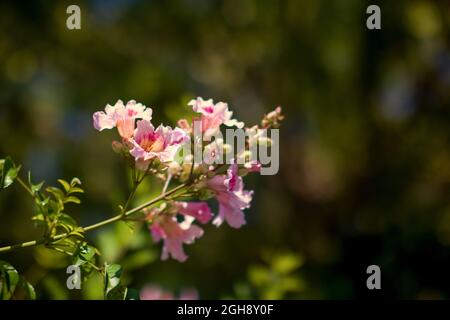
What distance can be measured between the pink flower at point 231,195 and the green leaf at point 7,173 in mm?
308

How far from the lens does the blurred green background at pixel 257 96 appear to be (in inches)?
175

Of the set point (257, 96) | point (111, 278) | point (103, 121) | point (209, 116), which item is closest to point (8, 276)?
point (111, 278)

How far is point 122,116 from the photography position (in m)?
1.17

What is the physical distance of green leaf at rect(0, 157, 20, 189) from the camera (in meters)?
1.08

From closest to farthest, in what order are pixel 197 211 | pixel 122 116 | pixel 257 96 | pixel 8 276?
pixel 8 276 → pixel 122 116 → pixel 197 211 → pixel 257 96

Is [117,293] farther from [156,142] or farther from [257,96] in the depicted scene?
[257,96]

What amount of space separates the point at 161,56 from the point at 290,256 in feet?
11.8

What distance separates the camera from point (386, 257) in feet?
8.80

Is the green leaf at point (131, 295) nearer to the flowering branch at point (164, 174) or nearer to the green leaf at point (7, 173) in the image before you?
the flowering branch at point (164, 174)

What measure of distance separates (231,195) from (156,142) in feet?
0.54

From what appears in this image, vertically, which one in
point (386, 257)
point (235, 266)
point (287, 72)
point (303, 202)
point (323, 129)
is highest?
point (287, 72)

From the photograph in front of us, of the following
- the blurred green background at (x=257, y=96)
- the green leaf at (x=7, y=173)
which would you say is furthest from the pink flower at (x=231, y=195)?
the blurred green background at (x=257, y=96)
